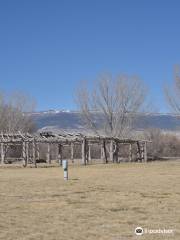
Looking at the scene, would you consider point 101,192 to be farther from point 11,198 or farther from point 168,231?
point 168,231

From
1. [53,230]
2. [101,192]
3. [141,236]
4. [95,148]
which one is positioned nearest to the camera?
[141,236]

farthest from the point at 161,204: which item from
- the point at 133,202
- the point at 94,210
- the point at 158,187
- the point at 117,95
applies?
the point at 117,95

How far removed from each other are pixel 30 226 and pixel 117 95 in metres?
49.4

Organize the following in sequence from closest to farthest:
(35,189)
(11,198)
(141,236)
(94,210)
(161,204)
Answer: (141,236)
(94,210)
(161,204)
(11,198)
(35,189)

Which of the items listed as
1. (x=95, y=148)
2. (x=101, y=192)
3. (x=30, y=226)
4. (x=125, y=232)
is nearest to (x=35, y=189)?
(x=101, y=192)

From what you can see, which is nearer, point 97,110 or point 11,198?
point 11,198

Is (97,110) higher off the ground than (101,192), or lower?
higher

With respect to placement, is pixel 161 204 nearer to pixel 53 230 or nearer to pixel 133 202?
pixel 133 202

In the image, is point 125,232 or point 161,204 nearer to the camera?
point 125,232

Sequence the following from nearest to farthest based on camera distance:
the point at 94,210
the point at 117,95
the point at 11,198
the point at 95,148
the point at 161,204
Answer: the point at 94,210, the point at 161,204, the point at 11,198, the point at 117,95, the point at 95,148

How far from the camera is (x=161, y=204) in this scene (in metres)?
12.1

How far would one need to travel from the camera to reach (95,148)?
6638 centimetres

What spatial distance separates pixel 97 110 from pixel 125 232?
166 ft

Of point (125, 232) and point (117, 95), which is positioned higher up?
point (117, 95)
